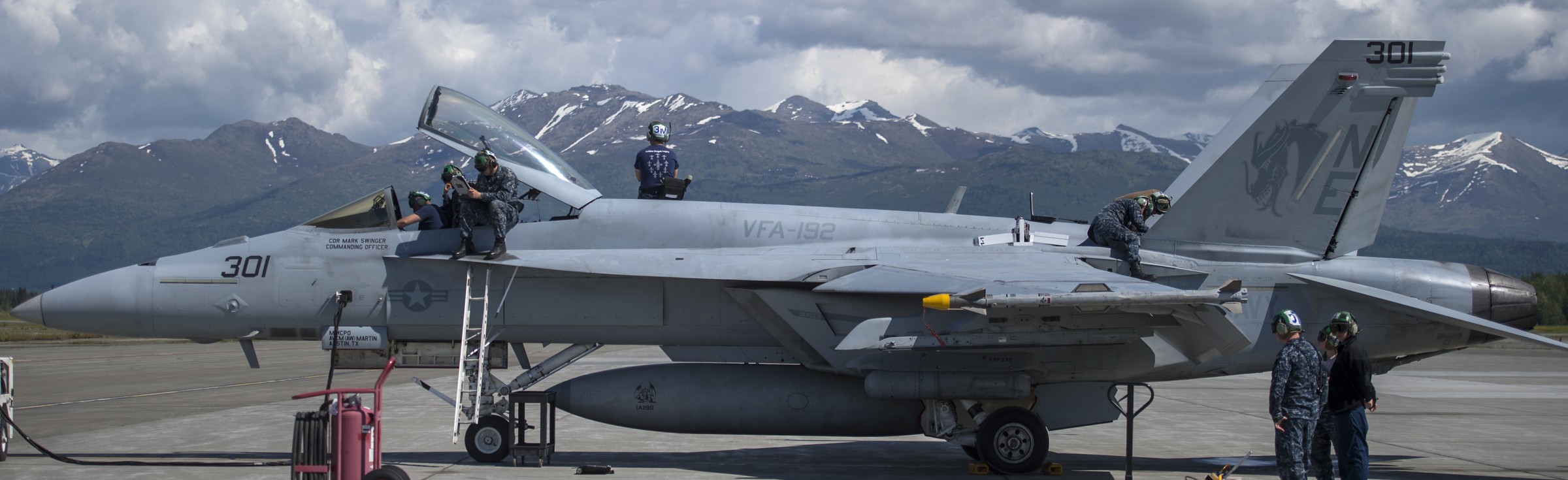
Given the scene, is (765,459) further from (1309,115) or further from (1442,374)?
(1442,374)

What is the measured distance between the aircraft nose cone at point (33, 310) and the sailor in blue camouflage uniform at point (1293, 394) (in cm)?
1028

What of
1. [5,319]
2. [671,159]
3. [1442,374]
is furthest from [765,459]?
[5,319]

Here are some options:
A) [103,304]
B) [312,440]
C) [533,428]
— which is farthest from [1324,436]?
[103,304]

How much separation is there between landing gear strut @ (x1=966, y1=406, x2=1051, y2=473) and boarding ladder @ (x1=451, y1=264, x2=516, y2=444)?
4.46 meters

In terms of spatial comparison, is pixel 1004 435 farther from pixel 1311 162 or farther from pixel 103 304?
pixel 103 304

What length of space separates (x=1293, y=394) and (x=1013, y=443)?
8.91 ft

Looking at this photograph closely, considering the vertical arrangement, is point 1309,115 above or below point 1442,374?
above

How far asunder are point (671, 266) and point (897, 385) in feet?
7.29

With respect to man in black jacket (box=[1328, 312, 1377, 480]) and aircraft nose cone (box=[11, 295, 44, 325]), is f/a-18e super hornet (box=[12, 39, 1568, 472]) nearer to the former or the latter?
aircraft nose cone (box=[11, 295, 44, 325])

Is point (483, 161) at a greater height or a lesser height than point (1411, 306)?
greater

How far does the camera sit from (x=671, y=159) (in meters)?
11.2

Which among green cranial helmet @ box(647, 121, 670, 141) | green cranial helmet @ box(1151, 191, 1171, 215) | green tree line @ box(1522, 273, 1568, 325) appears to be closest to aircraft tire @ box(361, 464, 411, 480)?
green cranial helmet @ box(647, 121, 670, 141)

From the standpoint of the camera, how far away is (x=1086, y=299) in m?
7.97

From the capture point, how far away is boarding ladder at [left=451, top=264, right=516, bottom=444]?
9.79 m
